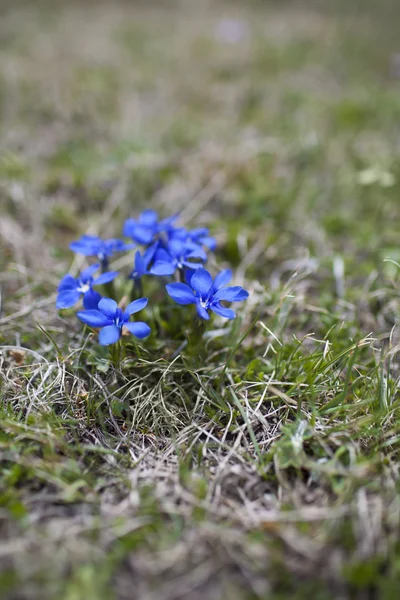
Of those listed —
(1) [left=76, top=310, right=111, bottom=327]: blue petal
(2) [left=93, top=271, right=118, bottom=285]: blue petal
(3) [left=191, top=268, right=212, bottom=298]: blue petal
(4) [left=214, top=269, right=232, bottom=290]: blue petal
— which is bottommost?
(1) [left=76, top=310, right=111, bottom=327]: blue petal

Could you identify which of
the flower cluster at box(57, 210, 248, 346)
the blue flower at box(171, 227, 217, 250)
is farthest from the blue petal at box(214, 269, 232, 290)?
the blue flower at box(171, 227, 217, 250)

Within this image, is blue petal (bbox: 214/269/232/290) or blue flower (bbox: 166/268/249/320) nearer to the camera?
blue flower (bbox: 166/268/249/320)

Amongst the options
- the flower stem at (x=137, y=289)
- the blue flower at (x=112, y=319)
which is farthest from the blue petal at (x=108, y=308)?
the flower stem at (x=137, y=289)

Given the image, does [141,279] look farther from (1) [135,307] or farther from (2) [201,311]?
(2) [201,311]

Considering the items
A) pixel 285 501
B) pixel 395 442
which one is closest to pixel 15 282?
pixel 285 501

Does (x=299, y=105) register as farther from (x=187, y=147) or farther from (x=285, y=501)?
(x=285, y=501)

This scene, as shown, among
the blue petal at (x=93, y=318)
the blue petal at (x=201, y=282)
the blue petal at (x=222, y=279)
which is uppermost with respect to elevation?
the blue petal at (x=201, y=282)

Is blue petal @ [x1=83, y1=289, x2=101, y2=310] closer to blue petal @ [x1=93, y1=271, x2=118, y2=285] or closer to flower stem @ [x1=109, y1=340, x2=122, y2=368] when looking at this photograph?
blue petal @ [x1=93, y1=271, x2=118, y2=285]

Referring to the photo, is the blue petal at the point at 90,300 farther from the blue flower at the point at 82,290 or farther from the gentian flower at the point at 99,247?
the gentian flower at the point at 99,247

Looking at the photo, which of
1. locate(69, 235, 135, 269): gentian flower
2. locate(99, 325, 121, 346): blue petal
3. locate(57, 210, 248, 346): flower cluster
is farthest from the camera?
locate(69, 235, 135, 269): gentian flower
